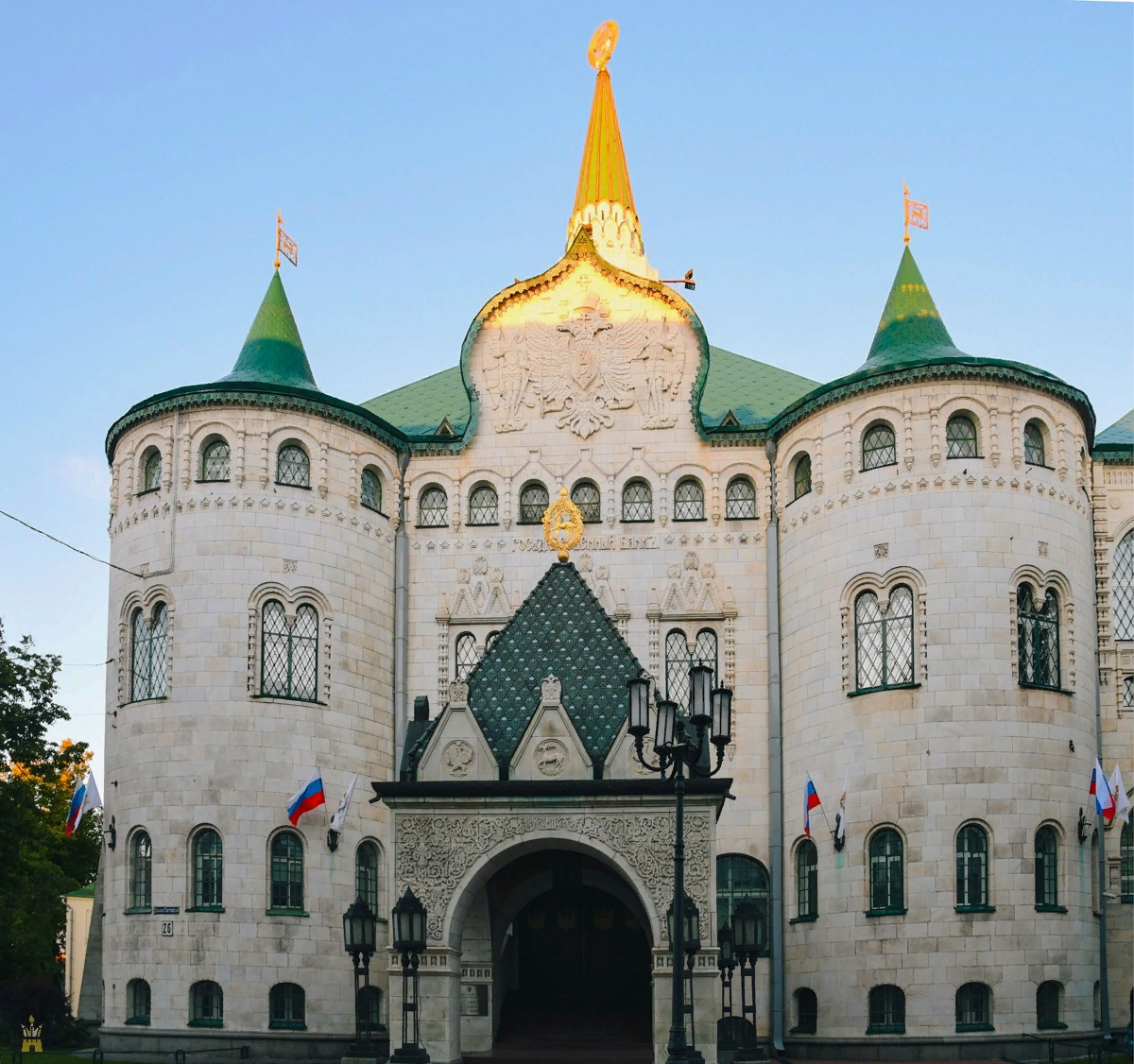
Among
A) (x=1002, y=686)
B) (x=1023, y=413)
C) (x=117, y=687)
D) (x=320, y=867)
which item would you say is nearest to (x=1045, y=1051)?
(x=1002, y=686)

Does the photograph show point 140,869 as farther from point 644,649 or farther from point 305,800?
point 644,649

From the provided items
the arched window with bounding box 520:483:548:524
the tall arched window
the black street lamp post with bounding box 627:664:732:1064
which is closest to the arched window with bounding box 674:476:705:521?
the arched window with bounding box 520:483:548:524

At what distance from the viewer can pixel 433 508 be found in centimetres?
3978

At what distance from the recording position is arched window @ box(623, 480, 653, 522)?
3906 centimetres

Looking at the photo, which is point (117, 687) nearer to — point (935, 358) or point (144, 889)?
point (144, 889)

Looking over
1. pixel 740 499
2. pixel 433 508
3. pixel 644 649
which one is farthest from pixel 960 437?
pixel 433 508

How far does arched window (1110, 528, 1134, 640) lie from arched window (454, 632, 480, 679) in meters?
14.3

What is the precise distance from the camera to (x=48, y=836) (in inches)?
2098

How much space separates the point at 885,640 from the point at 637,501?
22.9 feet

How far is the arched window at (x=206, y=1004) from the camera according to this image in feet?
113

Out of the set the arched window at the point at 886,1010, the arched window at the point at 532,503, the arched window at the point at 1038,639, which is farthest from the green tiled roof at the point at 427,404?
the arched window at the point at 886,1010

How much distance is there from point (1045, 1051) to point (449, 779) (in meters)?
14.0

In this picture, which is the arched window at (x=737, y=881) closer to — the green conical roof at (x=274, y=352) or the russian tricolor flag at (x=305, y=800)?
the russian tricolor flag at (x=305, y=800)

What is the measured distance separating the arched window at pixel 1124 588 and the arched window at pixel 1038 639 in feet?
9.67
